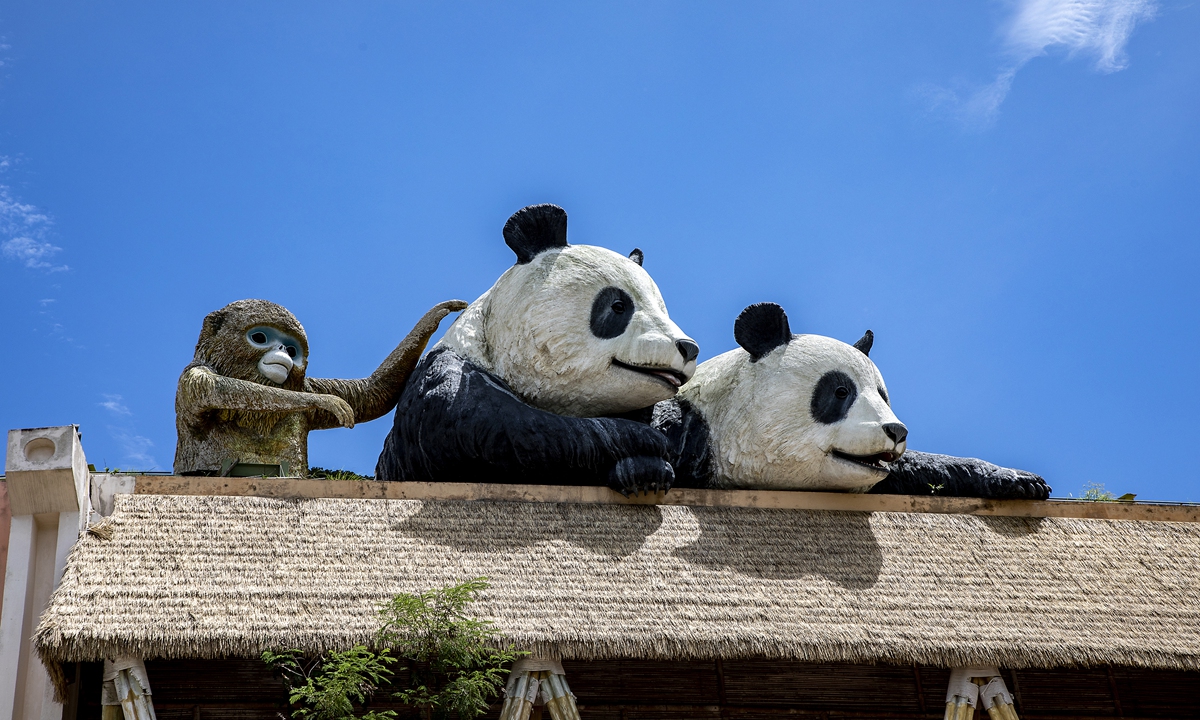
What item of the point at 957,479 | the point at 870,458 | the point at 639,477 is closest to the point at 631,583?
the point at 639,477

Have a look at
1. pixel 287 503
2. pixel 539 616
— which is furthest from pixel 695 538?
pixel 287 503

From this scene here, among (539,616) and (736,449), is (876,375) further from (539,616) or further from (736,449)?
(539,616)

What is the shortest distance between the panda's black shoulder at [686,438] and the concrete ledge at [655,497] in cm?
55

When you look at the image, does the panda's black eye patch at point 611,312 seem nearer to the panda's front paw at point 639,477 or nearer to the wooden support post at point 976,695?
the panda's front paw at point 639,477

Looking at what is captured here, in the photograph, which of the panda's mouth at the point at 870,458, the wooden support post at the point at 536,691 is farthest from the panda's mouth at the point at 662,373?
the wooden support post at the point at 536,691

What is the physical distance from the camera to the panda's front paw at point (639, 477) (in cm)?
642

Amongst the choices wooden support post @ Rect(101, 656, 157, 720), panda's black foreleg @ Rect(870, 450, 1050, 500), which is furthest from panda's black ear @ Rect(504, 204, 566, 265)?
wooden support post @ Rect(101, 656, 157, 720)

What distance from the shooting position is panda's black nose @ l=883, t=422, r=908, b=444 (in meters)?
7.06

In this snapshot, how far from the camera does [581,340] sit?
23.1ft

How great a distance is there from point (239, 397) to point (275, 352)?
1.54 feet

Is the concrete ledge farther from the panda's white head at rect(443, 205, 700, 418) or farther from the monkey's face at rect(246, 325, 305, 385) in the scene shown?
the monkey's face at rect(246, 325, 305, 385)

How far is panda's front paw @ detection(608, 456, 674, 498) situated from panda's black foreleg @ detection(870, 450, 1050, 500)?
1713mm

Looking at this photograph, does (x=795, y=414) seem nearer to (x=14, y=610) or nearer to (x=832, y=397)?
(x=832, y=397)

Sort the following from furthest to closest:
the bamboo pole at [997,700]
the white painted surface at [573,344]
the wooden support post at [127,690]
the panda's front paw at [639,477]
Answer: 1. the white painted surface at [573,344]
2. the panda's front paw at [639,477]
3. the bamboo pole at [997,700]
4. the wooden support post at [127,690]
